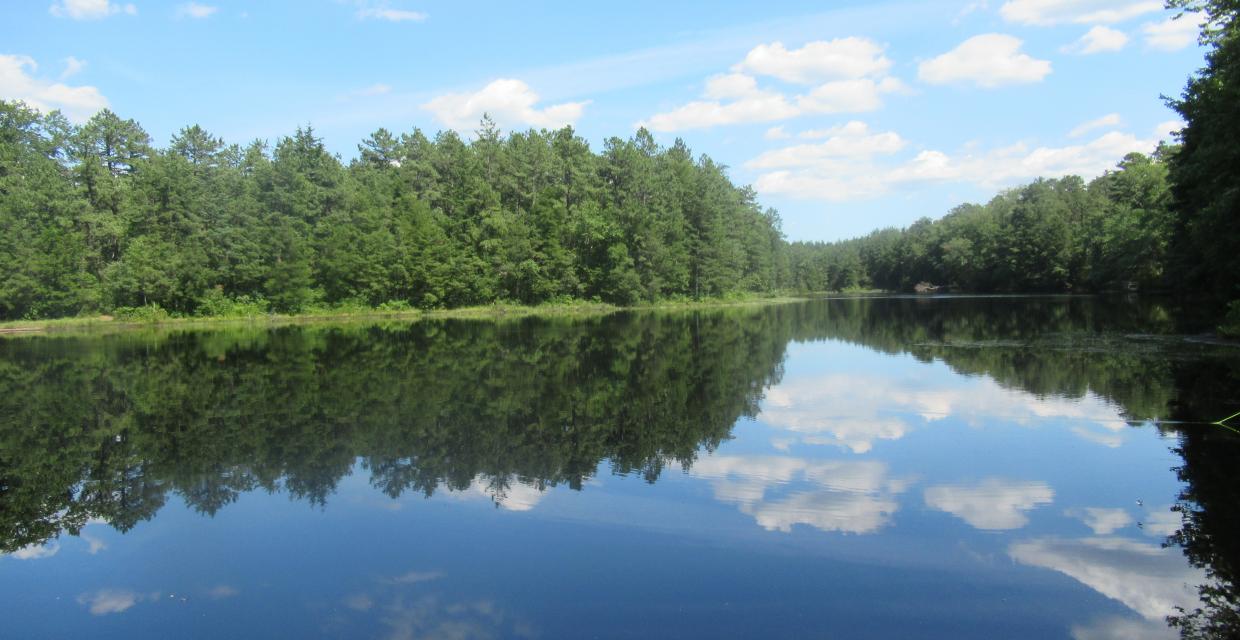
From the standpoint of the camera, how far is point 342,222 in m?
59.1

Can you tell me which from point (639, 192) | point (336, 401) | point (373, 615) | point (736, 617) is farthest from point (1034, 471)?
point (639, 192)

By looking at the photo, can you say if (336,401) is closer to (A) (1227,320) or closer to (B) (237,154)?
(A) (1227,320)

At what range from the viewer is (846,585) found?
6.11 metres

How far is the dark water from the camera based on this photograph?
5793 mm

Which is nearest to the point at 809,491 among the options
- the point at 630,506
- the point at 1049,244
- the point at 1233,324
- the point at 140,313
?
the point at 630,506

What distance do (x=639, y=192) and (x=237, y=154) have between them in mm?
→ 37838

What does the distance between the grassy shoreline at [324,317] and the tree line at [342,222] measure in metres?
1.49

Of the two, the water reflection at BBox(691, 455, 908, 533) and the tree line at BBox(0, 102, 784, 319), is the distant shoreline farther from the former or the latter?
the water reflection at BBox(691, 455, 908, 533)

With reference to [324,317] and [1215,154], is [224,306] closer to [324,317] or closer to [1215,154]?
[324,317]

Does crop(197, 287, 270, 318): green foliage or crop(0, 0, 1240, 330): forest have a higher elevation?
crop(0, 0, 1240, 330): forest

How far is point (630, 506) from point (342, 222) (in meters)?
56.5

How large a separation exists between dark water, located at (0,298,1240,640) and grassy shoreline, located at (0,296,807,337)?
1249 inches

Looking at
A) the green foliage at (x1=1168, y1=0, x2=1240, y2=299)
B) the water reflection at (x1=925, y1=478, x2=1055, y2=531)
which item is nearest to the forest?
the green foliage at (x1=1168, y1=0, x2=1240, y2=299)

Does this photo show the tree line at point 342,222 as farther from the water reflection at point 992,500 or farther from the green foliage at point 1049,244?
the water reflection at point 992,500
